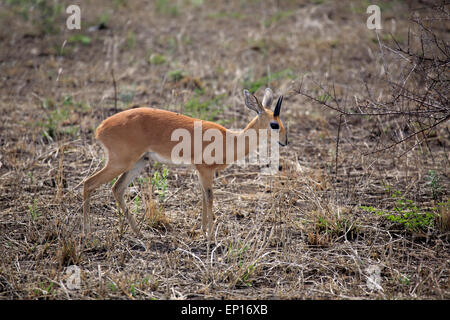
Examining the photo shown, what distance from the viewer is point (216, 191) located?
632 centimetres

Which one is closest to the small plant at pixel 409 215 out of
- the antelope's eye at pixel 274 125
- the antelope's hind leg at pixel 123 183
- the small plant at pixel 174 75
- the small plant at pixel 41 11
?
the antelope's eye at pixel 274 125

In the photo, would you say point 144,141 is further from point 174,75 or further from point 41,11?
point 41,11

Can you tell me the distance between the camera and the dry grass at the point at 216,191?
14.6 feet

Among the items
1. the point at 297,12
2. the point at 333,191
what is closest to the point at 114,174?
the point at 333,191

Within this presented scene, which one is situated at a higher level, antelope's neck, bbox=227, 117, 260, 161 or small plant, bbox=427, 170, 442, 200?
antelope's neck, bbox=227, 117, 260, 161

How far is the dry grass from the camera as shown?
4441 mm

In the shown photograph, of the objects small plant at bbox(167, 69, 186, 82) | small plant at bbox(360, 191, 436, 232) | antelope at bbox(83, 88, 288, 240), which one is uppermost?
small plant at bbox(167, 69, 186, 82)

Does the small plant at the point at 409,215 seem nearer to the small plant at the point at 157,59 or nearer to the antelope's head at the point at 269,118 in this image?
the antelope's head at the point at 269,118

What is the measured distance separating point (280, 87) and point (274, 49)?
2.40 m

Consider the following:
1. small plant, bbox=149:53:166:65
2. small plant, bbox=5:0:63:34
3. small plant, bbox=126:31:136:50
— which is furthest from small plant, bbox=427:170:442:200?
small plant, bbox=5:0:63:34

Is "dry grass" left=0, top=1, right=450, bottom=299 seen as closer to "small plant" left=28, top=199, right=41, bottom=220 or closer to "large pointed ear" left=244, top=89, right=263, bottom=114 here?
"small plant" left=28, top=199, right=41, bottom=220

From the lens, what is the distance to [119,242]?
4.95 m
